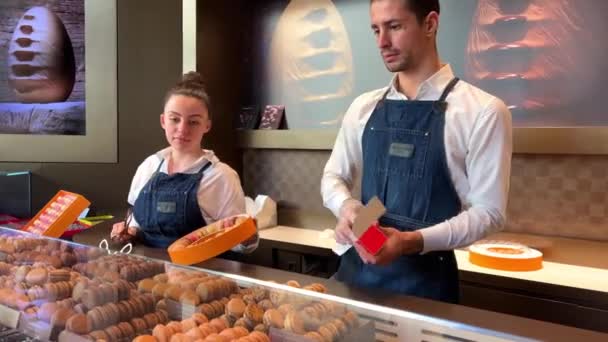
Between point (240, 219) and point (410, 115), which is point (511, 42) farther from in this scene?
point (240, 219)

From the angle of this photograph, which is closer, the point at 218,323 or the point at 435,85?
the point at 218,323

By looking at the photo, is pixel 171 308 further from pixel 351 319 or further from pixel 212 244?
pixel 351 319

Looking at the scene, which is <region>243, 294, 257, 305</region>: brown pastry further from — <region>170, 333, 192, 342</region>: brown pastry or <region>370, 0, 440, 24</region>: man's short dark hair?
<region>370, 0, 440, 24</region>: man's short dark hair

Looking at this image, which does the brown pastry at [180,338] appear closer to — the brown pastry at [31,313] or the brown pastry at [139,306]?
the brown pastry at [139,306]

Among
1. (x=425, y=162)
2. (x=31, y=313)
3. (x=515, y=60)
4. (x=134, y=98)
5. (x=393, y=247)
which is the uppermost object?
(x=515, y=60)

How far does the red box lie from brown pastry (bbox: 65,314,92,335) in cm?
50

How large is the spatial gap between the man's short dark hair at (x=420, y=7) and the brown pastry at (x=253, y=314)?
31.8 inches

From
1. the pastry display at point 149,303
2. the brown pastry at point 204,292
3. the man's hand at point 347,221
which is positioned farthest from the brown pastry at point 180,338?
the man's hand at point 347,221

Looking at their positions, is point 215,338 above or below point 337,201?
below

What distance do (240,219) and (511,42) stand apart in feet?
5.33

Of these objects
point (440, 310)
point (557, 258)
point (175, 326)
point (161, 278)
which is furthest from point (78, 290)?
point (557, 258)

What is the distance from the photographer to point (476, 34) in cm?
247

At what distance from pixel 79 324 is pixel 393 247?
618 mm

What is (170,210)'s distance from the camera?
180cm
